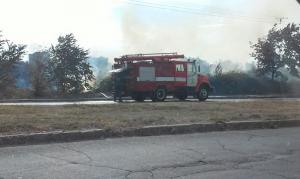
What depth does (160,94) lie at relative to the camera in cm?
2672

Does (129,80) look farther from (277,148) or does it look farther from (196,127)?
(277,148)

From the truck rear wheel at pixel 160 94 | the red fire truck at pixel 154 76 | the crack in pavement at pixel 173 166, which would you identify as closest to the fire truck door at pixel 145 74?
the red fire truck at pixel 154 76

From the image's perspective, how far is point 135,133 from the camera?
10.3m

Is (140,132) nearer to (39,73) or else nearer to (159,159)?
(159,159)

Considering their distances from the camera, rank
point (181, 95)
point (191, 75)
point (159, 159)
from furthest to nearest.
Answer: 1. point (191, 75)
2. point (181, 95)
3. point (159, 159)

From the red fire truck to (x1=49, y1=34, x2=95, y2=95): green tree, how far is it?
8.35 metres

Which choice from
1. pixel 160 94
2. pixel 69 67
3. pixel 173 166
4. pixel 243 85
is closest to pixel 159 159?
pixel 173 166

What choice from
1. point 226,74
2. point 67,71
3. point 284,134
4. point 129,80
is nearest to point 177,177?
point 284,134

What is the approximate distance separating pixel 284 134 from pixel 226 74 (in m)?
31.6

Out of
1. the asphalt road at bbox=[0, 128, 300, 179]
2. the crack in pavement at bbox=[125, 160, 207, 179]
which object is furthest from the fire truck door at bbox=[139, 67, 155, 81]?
the crack in pavement at bbox=[125, 160, 207, 179]

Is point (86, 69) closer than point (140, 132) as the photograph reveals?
No

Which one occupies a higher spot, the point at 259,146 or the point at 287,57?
the point at 287,57

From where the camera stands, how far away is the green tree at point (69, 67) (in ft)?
116

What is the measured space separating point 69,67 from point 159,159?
92.7 ft
